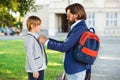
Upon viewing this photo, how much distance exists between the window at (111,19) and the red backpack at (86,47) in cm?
5024

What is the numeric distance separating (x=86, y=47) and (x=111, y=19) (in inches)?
1995

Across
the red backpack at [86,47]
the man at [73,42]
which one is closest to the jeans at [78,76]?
the man at [73,42]

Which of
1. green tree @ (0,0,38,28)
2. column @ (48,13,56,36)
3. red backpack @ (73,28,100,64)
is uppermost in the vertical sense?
red backpack @ (73,28,100,64)

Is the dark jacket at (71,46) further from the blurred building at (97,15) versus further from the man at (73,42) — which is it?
the blurred building at (97,15)

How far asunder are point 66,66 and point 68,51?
9.6 inches

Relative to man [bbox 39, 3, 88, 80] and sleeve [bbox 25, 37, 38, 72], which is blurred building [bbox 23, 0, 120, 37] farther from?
man [bbox 39, 3, 88, 80]

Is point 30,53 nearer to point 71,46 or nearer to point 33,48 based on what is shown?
point 33,48

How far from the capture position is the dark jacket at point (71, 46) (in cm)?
623

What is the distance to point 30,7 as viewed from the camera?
13477 millimetres

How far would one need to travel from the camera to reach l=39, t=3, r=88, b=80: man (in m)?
6.23

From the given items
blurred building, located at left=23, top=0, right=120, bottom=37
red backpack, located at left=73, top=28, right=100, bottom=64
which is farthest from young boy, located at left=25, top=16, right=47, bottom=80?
blurred building, located at left=23, top=0, right=120, bottom=37

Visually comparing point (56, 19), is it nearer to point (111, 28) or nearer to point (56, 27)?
point (56, 27)

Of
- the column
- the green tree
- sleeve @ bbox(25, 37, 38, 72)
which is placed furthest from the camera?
the column

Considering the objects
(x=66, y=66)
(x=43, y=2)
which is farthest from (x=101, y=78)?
(x=43, y=2)
